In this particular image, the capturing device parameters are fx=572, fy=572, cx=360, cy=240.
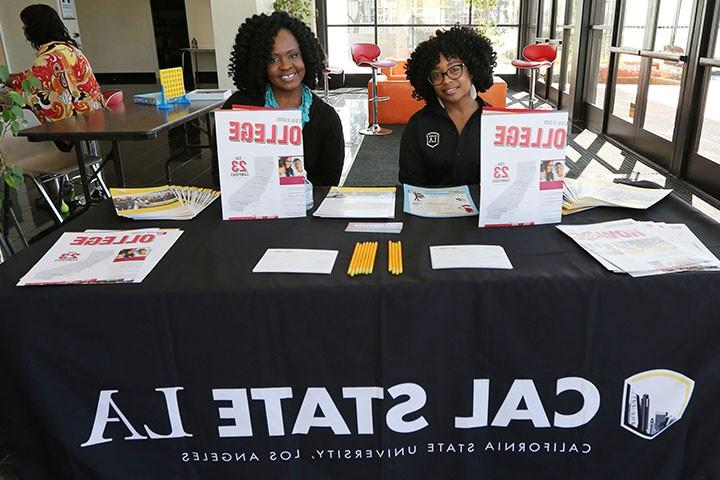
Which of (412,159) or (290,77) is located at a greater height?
(290,77)

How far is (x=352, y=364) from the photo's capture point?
4.21 feet

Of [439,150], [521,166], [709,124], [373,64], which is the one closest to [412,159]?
[439,150]

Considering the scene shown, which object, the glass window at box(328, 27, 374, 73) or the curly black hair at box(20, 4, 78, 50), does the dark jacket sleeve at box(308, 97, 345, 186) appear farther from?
the glass window at box(328, 27, 374, 73)

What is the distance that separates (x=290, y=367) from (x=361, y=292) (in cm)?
24

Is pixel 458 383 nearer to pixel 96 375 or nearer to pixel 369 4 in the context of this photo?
pixel 96 375

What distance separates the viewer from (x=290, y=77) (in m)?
2.16

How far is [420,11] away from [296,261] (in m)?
10.1

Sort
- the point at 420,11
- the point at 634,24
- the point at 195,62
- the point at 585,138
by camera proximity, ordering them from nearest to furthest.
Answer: the point at 634,24 → the point at 585,138 → the point at 420,11 → the point at 195,62

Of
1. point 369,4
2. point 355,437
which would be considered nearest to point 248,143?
point 355,437

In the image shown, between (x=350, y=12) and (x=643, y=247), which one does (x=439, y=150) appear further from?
(x=350, y=12)

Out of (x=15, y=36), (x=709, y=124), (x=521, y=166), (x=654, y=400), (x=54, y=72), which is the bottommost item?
(x=654, y=400)

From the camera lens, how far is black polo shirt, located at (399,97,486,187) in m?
2.13

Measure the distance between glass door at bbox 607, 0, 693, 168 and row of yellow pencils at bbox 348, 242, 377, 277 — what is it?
4082 mm

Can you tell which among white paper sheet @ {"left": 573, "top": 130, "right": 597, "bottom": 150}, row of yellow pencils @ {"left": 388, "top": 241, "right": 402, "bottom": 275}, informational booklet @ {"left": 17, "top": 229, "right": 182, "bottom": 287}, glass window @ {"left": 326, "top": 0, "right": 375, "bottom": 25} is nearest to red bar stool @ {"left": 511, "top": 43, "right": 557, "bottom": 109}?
white paper sheet @ {"left": 573, "top": 130, "right": 597, "bottom": 150}
